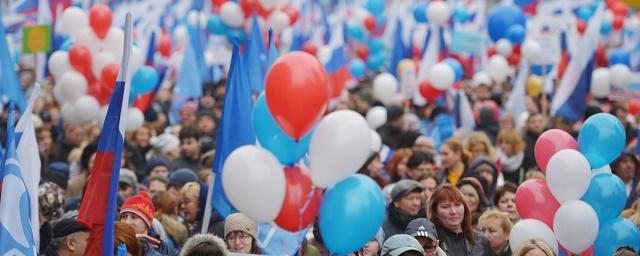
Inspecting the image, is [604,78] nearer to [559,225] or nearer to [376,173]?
[376,173]

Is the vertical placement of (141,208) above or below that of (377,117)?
above

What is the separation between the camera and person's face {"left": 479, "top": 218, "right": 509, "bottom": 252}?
7.93 m

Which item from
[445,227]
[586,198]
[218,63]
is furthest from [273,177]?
[218,63]

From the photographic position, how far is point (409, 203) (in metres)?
8.13

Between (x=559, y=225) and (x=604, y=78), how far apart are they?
8860 mm

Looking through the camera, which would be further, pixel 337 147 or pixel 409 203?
pixel 409 203

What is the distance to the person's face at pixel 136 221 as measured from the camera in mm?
7199

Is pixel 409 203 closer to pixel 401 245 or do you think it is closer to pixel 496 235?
pixel 496 235

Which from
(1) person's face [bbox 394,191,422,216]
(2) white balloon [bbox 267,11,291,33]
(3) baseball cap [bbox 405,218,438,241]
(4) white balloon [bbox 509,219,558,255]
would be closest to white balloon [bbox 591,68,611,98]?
(2) white balloon [bbox 267,11,291,33]

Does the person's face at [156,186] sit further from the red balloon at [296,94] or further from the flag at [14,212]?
the red balloon at [296,94]

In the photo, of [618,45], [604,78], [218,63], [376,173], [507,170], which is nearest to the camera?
[376,173]

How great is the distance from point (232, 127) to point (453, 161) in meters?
2.95

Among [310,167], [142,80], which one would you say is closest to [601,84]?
[142,80]

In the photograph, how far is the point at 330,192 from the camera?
20.0 feet
